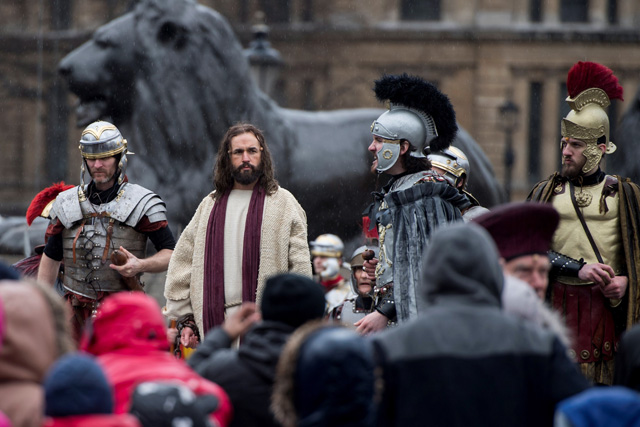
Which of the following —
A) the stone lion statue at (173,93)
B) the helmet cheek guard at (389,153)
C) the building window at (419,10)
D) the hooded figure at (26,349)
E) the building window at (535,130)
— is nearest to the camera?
the hooded figure at (26,349)

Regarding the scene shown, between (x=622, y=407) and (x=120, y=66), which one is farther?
(x=120, y=66)

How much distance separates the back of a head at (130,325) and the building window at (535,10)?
41.5m

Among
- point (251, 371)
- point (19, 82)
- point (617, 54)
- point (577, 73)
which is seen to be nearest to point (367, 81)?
point (617, 54)

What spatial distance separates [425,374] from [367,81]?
38.3 m

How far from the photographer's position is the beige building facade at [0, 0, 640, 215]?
41.7 meters

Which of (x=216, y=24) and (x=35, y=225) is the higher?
(x=216, y=24)

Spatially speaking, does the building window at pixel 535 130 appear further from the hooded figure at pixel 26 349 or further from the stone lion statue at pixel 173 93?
the hooded figure at pixel 26 349

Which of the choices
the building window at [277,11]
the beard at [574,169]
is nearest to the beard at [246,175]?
the beard at [574,169]

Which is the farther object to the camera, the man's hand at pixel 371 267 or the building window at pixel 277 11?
the building window at pixel 277 11

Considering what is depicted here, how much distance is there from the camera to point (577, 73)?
7.04m

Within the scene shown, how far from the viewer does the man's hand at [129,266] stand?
6797mm

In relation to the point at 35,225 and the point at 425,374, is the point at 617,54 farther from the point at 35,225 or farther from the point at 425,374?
the point at 425,374

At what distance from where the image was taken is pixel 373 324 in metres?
5.98

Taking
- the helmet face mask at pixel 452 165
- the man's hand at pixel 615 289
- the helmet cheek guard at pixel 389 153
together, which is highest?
the helmet cheek guard at pixel 389 153
